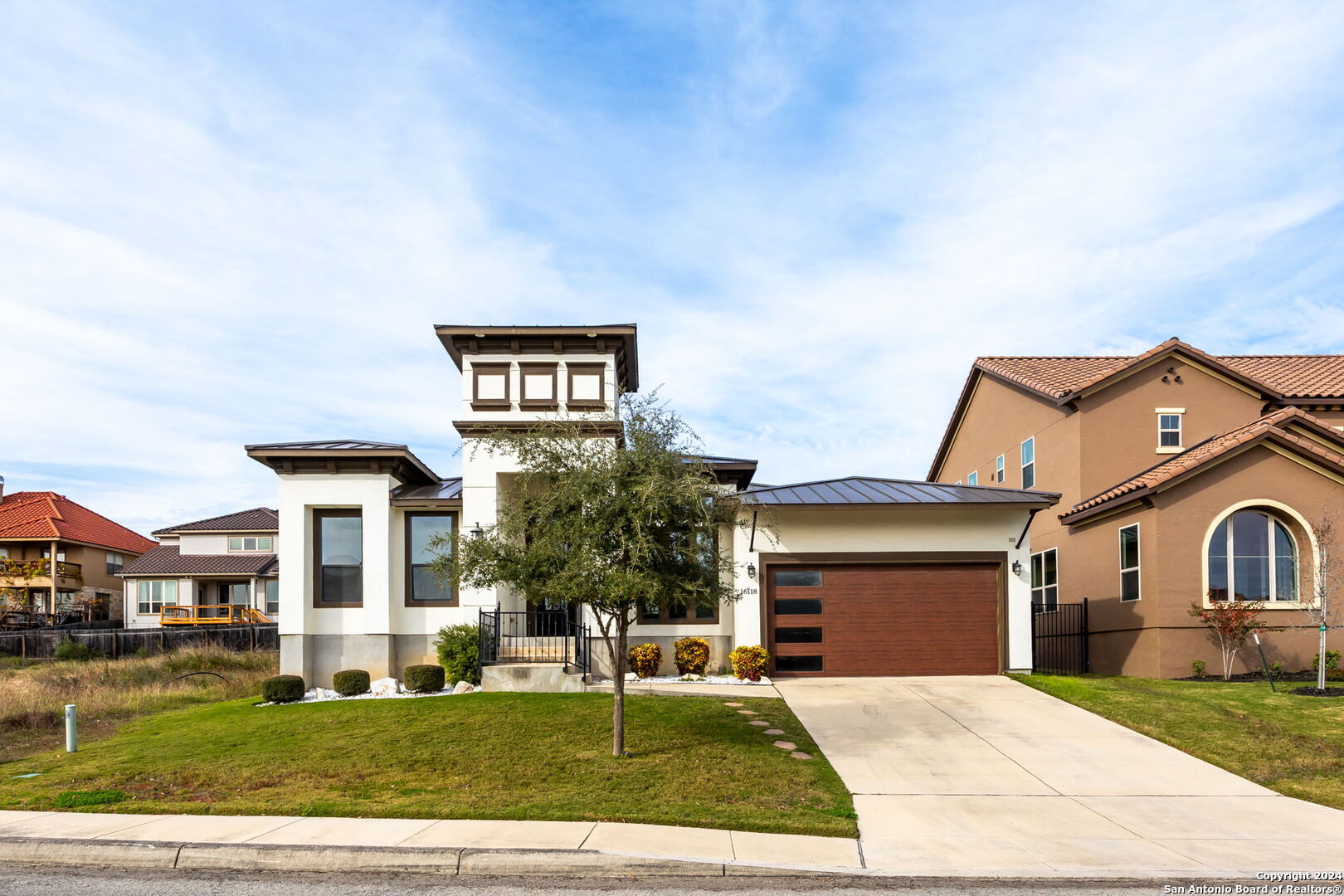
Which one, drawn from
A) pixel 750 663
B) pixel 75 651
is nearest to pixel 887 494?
pixel 750 663

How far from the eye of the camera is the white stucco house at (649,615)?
61.2ft

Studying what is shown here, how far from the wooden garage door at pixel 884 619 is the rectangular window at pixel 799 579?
0.02 m

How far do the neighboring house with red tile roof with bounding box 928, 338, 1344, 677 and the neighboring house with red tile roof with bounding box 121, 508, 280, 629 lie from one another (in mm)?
34210

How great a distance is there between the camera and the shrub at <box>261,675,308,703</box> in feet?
56.9

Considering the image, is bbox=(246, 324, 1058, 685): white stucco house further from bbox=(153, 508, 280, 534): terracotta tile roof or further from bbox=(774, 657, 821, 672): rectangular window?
bbox=(153, 508, 280, 534): terracotta tile roof

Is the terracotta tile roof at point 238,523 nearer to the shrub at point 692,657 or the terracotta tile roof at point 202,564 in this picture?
the terracotta tile roof at point 202,564

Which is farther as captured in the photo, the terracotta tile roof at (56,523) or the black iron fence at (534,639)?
the terracotta tile roof at (56,523)

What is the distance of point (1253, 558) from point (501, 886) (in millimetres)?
16675

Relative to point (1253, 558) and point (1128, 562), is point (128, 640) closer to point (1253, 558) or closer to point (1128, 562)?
point (1128, 562)

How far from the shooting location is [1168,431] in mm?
22703

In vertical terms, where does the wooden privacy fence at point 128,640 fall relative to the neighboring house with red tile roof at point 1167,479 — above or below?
below

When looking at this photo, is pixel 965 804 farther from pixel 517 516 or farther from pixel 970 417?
pixel 970 417

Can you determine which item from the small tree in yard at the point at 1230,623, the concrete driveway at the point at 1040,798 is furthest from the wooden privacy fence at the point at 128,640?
the small tree in yard at the point at 1230,623

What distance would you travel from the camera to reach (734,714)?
46.4ft
